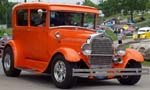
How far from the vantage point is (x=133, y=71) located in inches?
533

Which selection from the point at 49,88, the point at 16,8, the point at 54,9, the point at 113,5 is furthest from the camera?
the point at 113,5

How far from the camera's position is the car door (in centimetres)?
1391

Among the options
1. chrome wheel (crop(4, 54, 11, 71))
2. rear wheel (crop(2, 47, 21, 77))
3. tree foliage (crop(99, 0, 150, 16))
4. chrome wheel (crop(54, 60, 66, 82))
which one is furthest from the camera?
tree foliage (crop(99, 0, 150, 16))

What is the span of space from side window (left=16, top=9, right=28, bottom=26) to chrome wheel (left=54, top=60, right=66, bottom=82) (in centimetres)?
260

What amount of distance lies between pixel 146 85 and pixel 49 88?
9.51ft

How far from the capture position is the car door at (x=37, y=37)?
1391 centimetres

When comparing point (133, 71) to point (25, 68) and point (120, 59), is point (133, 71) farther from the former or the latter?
point (25, 68)

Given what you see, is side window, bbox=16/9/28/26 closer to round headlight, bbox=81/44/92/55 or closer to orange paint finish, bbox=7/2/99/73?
orange paint finish, bbox=7/2/99/73

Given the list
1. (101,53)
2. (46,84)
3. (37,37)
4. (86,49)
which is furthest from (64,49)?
(37,37)

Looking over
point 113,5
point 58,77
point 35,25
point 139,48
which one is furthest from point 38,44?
point 113,5

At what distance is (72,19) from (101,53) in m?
1.80

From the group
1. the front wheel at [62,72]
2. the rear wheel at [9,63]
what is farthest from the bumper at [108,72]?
the rear wheel at [9,63]

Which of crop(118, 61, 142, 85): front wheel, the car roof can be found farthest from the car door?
crop(118, 61, 142, 85): front wheel

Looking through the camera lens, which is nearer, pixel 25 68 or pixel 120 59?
pixel 120 59
